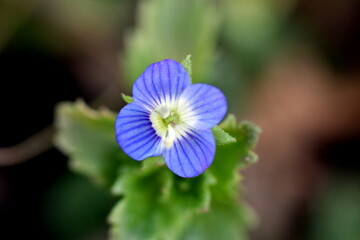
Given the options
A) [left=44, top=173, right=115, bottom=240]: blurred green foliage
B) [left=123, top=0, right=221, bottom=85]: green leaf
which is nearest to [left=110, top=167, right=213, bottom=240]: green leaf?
[left=123, top=0, right=221, bottom=85]: green leaf

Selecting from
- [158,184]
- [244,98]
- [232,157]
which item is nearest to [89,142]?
[158,184]

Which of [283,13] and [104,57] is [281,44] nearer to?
[283,13]

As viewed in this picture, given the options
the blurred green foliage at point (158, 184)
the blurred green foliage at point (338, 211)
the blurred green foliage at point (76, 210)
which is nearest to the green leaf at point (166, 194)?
the blurred green foliage at point (158, 184)

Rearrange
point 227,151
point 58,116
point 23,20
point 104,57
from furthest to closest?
point 104,57
point 23,20
point 58,116
point 227,151

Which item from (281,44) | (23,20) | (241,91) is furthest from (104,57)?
(281,44)

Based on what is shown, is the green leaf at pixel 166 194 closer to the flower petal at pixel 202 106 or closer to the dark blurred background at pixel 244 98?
the flower petal at pixel 202 106

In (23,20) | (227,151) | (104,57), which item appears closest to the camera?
(227,151)

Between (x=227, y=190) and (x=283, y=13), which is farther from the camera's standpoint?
(x=283, y=13)

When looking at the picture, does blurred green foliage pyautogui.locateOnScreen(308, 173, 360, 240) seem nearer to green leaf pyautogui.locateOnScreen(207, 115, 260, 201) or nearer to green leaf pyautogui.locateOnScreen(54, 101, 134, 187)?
green leaf pyautogui.locateOnScreen(207, 115, 260, 201)
